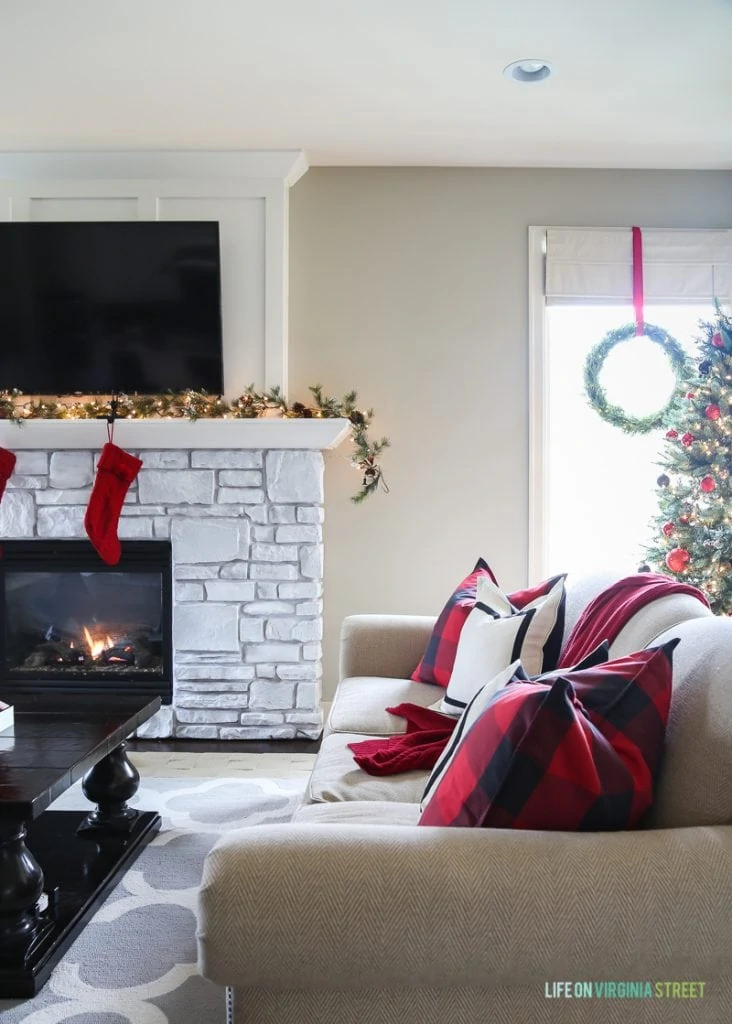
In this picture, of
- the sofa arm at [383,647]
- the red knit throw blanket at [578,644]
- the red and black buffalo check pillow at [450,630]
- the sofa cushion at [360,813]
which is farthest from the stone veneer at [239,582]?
the sofa cushion at [360,813]

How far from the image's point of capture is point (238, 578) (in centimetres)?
385

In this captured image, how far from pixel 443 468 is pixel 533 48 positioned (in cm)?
179

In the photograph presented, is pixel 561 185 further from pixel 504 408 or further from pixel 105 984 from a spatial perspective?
pixel 105 984

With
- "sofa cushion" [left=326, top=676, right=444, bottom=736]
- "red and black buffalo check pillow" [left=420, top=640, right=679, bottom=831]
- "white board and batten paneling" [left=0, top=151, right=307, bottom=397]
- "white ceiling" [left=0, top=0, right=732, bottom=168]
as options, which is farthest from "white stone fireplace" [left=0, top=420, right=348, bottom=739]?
"red and black buffalo check pillow" [left=420, top=640, right=679, bottom=831]

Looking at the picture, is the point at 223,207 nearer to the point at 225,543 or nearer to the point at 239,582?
the point at 225,543

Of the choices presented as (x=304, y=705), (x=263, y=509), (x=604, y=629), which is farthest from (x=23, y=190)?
(x=604, y=629)

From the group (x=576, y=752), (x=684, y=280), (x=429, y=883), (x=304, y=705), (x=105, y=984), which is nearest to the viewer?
(x=429, y=883)

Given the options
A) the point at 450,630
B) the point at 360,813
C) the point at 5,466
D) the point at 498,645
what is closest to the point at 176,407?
the point at 5,466

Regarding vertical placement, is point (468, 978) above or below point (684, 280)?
below

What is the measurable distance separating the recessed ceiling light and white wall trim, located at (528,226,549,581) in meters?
0.97

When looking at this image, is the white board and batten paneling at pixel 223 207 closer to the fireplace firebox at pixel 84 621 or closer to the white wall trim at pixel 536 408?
the fireplace firebox at pixel 84 621

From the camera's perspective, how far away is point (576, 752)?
1213 mm

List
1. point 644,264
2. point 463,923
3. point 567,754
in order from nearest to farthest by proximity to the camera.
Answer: point 463,923, point 567,754, point 644,264

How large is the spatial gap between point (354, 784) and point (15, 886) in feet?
2.47
